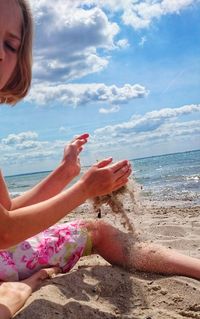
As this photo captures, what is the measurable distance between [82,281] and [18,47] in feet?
4.39

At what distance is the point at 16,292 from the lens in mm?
2254

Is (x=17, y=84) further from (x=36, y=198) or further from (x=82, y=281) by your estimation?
(x=82, y=281)

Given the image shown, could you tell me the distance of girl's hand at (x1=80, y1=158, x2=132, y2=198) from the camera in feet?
7.24

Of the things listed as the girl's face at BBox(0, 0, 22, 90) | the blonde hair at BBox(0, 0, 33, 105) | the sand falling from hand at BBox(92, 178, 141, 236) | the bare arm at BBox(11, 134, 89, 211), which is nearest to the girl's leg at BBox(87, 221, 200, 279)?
the sand falling from hand at BBox(92, 178, 141, 236)

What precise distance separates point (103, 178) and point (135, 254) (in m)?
0.78

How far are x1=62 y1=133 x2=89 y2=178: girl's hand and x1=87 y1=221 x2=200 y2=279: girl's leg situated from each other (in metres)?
0.43

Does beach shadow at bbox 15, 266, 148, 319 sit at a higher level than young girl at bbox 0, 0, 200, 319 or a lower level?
lower

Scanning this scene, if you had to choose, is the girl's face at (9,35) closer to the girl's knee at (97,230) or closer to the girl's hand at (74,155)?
the girl's hand at (74,155)

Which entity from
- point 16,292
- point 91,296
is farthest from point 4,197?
point 91,296

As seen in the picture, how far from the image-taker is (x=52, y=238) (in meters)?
2.76

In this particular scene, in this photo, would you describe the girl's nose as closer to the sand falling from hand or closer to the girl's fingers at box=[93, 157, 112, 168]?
the girl's fingers at box=[93, 157, 112, 168]

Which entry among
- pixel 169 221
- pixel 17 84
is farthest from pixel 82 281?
pixel 169 221

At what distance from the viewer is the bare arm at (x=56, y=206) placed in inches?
78.0

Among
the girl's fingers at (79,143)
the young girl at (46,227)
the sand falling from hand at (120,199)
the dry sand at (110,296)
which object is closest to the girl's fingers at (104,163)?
the young girl at (46,227)
